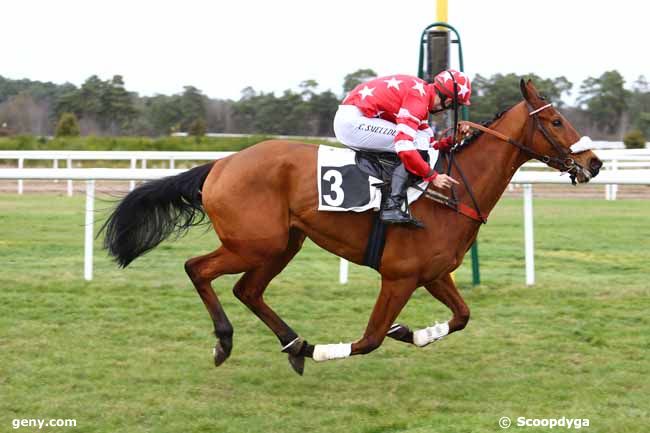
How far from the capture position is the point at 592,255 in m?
9.48

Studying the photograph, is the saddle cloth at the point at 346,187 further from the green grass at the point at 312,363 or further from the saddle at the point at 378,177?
the green grass at the point at 312,363

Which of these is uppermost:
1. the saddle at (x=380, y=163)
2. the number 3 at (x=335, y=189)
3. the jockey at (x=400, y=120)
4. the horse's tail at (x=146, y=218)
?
the jockey at (x=400, y=120)

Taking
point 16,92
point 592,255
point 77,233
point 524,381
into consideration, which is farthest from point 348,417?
point 16,92

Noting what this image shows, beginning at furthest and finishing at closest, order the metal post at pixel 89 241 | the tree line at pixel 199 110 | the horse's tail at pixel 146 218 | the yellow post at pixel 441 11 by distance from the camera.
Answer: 1. the tree line at pixel 199 110
2. the metal post at pixel 89 241
3. the yellow post at pixel 441 11
4. the horse's tail at pixel 146 218

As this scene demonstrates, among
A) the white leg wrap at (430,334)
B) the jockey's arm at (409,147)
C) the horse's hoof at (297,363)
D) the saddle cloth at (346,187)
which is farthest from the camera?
the white leg wrap at (430,334)

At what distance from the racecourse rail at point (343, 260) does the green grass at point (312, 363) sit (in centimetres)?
21

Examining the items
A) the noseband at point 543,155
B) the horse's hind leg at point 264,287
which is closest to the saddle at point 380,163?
the noseband at point 543,155

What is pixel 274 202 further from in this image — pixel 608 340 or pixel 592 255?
pixel 592 255

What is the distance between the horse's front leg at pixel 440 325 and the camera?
5.08m

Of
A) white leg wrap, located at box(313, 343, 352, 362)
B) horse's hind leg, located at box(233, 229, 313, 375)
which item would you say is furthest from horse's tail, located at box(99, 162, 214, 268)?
white leg wrap, located at box(313, 343, 352, 362)

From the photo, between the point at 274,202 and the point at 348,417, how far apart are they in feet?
4.48

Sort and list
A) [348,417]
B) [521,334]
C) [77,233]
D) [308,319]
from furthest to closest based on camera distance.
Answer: [77,233]
[308,319]
[521,334]
[348,417]

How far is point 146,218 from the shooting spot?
5559mm

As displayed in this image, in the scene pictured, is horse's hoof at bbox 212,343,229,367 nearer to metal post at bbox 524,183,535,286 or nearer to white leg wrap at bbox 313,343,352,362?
white leg wrap at bbox 313,343,352,362
